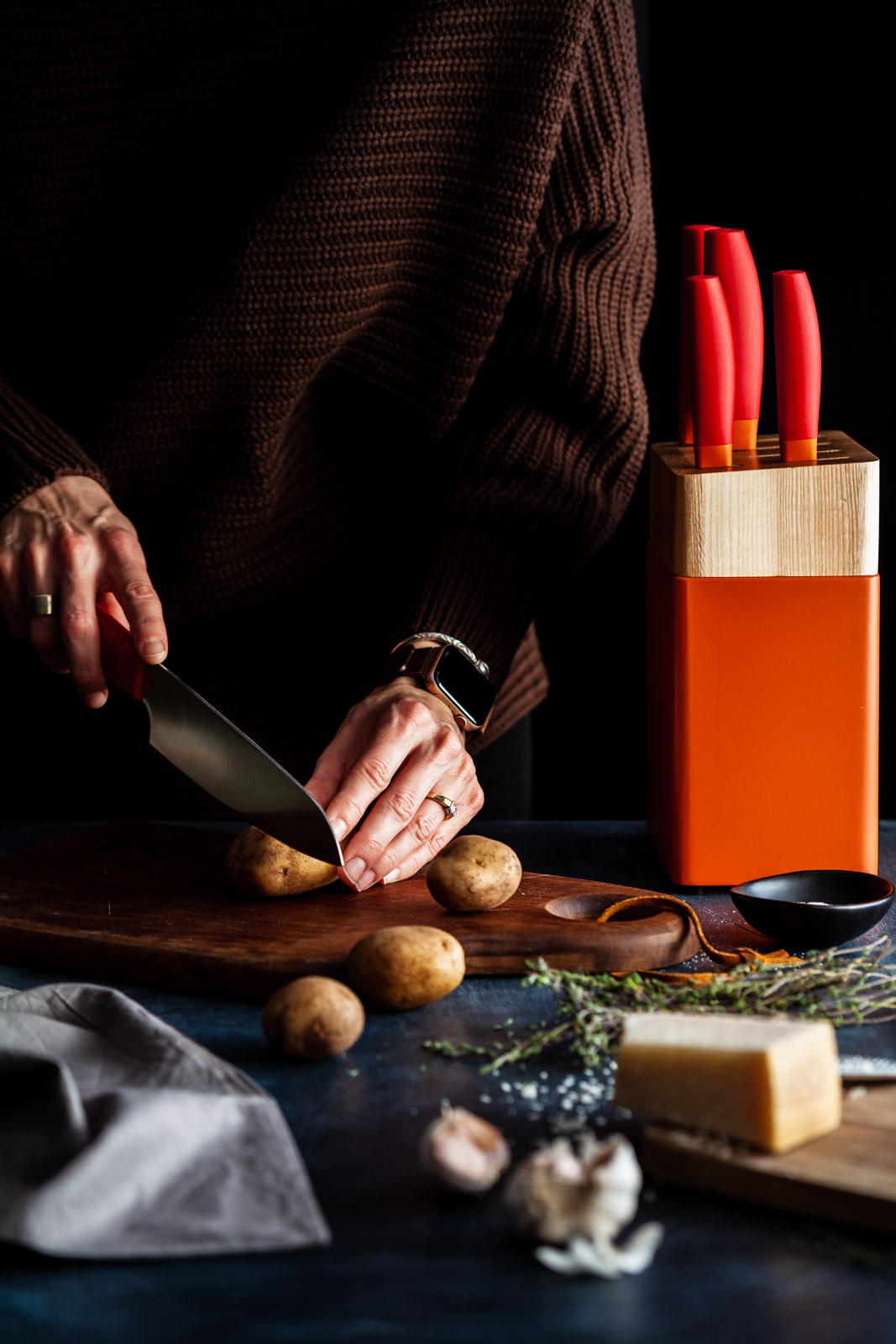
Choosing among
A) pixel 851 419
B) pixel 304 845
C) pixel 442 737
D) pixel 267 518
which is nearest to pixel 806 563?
pixel 442 737

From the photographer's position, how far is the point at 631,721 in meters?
2.00

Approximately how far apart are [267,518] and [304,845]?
478 millimetres

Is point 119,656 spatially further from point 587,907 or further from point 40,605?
point 587,907

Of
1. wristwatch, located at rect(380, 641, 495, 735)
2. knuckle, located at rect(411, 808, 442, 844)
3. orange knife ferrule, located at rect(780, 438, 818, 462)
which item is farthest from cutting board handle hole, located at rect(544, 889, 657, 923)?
orange knife ferrule, located at rect(780, 438, 818, 462)

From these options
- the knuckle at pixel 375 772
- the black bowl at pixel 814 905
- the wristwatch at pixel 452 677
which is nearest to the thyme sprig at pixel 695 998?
the black bowl at pixel 814 905

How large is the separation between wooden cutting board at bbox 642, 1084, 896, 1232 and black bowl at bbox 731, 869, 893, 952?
241mm

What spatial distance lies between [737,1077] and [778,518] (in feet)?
1.66

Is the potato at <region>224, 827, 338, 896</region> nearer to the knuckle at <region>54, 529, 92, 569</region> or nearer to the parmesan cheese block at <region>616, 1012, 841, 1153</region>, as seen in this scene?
the knuckle at <region>54, 529, 92, 569</region>

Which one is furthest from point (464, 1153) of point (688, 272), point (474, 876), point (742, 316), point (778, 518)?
point (688, 272)

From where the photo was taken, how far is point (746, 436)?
40.9 inches

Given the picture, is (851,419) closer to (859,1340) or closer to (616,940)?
(616,940)

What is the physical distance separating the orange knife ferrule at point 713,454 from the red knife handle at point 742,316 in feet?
0.17

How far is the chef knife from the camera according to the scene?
92cm

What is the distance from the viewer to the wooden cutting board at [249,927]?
86 centimetres
